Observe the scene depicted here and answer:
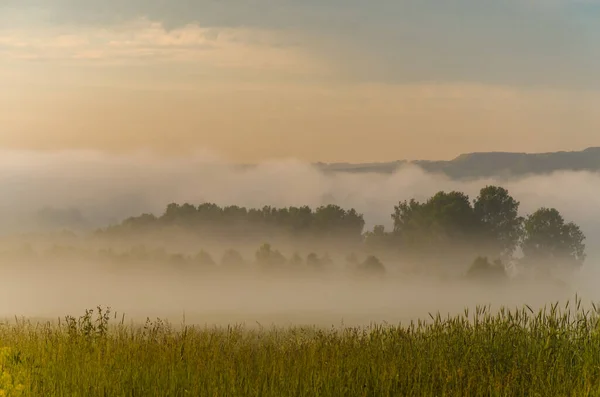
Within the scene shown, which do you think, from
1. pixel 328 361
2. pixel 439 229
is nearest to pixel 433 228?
pixel 439 229

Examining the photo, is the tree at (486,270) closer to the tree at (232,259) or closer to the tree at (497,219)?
the tree at (497,219)

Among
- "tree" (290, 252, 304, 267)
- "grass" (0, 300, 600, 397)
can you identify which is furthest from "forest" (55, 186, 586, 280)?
"grass" (0, 300, 600, 397)

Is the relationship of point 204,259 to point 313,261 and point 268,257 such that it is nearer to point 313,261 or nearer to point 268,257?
point 268,257

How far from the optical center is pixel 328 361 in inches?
480

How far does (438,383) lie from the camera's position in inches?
446

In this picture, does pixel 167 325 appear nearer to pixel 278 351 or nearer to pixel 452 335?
pixel 278 351

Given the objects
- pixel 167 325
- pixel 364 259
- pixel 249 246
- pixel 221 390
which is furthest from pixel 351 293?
pixel 221 390

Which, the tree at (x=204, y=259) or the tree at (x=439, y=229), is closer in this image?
the tree at (x=439, y=229)

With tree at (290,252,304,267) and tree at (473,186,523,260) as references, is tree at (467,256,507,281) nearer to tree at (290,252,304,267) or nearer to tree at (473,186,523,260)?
tree at (473,186,523,260)

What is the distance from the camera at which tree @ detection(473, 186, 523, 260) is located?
6619 centimetres

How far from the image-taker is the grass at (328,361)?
1088cm

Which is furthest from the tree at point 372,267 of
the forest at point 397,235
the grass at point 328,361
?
the grass at point 328,361

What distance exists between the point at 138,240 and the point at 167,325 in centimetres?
6281

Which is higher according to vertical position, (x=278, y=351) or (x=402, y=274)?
(x=278, y=351)
